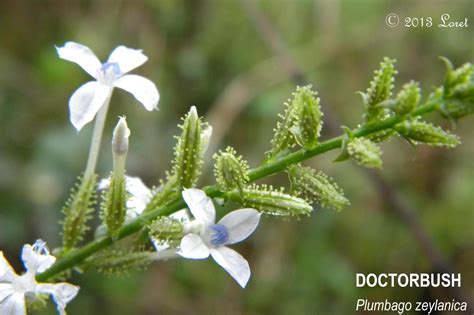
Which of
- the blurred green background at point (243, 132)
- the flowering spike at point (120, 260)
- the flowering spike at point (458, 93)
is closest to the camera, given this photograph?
the flowering spike at point (458, 93)

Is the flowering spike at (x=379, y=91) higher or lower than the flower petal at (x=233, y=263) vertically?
higher

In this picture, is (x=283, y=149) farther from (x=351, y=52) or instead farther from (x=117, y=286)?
(x=351, y=52)

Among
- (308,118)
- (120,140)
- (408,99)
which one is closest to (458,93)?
(408,99)

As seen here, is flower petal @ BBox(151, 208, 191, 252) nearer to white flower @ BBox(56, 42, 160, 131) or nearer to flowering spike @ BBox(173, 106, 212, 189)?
flowering spike @ BBox(173, 106, 212, 189)

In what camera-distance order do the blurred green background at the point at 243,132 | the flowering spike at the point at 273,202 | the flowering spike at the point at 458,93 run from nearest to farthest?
1. the flowering spike at the point at 458,93
2. the flowering spike at the point at 273,202
3. the blurred green background at the point at 243,132

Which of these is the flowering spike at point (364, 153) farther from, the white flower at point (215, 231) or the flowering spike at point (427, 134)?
the white flower at point (215, 231)

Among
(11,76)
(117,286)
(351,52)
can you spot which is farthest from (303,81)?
(11,76)

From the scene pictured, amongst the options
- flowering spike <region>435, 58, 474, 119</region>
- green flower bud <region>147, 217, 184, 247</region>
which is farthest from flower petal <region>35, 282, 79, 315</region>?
flowering spike <region>435, 58, 474, 119</region>

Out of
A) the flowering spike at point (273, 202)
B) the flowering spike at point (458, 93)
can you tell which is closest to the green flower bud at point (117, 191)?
the flowering spike at point (273, 202)
